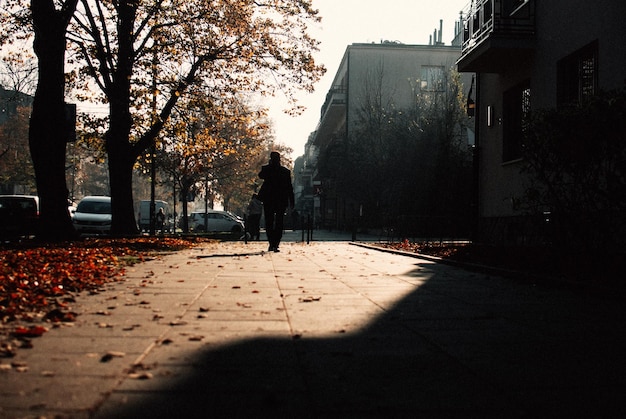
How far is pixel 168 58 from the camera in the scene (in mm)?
21094

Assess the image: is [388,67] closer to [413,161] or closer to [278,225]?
[413,161]

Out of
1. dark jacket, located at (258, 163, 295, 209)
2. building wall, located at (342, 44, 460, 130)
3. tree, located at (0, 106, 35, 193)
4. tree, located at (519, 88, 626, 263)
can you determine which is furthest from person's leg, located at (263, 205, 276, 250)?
tree, located at (0, 106, 35, 193)

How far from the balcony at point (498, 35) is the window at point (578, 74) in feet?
5.49

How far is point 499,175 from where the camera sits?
1844 centimetres

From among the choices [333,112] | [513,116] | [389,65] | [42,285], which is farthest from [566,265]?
[333,112]

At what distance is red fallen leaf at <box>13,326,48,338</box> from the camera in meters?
4.33

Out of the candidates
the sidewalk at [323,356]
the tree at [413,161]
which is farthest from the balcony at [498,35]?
the sidewalk at [323,356]

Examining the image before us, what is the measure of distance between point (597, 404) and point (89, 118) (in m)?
21.5

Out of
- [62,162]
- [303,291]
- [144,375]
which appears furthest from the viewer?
[62,162]

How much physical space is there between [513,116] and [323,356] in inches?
615

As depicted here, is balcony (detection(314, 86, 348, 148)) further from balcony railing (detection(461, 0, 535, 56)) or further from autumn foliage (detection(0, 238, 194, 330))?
autumn foliage (detection(0, 238, 194, 330))

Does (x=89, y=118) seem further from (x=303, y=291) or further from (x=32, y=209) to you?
Answer: (x=303, y=291)

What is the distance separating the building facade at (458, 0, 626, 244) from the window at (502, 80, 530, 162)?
0.03 m

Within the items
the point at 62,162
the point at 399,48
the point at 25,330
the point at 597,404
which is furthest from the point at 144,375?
the point at 399,48
